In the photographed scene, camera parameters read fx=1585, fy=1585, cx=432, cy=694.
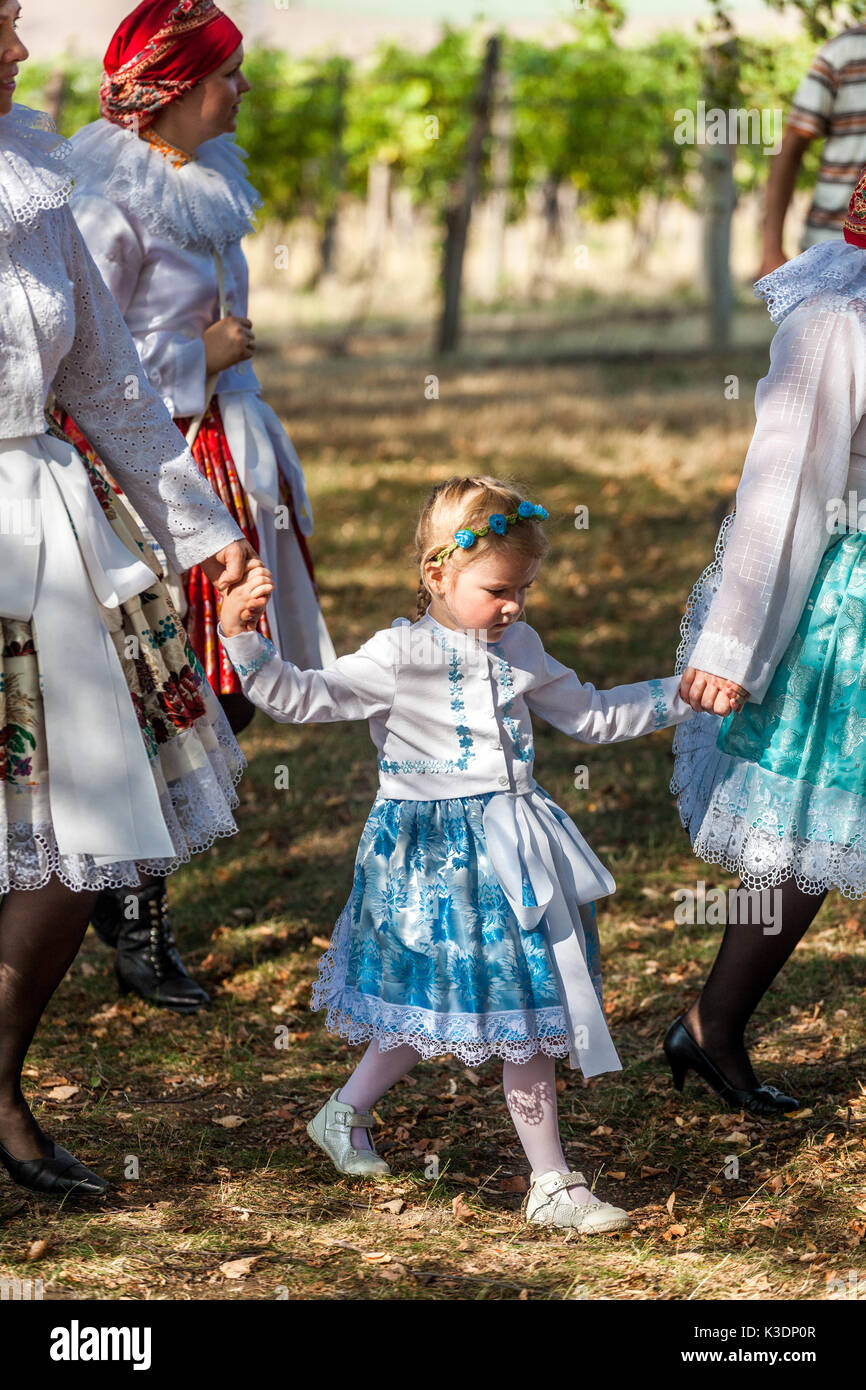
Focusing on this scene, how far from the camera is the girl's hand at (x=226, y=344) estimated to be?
377 cm

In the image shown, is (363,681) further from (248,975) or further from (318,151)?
(318,151)

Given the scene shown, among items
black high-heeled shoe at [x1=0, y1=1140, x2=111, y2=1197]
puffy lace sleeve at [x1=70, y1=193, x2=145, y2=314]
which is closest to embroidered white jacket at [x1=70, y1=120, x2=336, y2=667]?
puffy lace sleeve at [x1=70, y1=193, x2=145, y2=314]

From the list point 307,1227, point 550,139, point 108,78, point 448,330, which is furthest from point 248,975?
point 550,139

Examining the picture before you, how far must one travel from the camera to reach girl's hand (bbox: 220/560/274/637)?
283 cm

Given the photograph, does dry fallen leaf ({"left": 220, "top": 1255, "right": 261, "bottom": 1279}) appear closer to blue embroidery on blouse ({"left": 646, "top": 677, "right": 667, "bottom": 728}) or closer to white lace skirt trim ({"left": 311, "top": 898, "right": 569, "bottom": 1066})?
white lace skirt trim ({"left": 311, "top": 898, "right": 569, "bottom": 1066})

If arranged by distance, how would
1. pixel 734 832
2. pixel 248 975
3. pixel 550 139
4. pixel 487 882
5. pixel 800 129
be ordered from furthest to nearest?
pixel 550 139 → pixel 800 129 → pixel 248 975 → pixel 734 832 → pixel 487 882

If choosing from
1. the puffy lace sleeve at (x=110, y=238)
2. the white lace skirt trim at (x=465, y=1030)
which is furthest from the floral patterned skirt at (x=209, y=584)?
the white lace skirt trim at (x=465, y=1030)

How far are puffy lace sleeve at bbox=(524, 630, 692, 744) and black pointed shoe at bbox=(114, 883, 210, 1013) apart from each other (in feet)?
4.63

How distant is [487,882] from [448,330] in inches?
519

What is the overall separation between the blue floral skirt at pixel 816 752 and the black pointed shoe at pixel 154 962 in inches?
63.8

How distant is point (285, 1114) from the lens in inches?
138

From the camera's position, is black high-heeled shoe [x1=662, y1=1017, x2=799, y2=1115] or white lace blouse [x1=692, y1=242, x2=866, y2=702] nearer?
white lace blouse [x1=692, y1=242, x2=866, y2=702]

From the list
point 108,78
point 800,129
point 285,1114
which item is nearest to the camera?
point 285,1114

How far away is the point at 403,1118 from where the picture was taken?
137 inches
